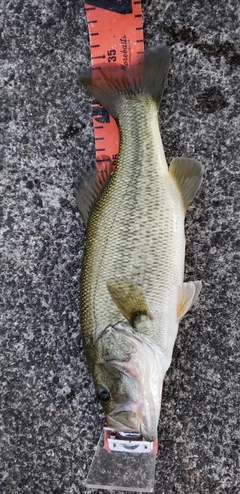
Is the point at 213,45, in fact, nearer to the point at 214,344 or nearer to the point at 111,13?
the point at 111,13

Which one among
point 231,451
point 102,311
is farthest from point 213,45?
point 231,451

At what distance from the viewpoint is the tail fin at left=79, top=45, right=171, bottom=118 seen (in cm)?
Result: 261

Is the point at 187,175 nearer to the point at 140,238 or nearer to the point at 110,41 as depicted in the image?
the point at 140,238

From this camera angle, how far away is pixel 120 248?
2406 millimetres

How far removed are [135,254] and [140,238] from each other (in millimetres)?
73

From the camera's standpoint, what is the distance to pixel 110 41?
9.12 ft

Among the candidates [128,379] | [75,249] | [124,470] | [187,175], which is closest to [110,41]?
[187,175]

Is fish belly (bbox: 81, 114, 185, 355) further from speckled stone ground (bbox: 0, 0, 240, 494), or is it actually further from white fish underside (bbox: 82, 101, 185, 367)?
speckled stone ground (bbox: 0, 0, 240, 494)

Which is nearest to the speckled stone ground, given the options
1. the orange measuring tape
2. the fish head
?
the orange measuring tape

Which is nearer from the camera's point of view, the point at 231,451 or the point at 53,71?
the point at 231,451

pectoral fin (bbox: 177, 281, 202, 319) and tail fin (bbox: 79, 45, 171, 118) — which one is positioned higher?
tail fin (bbox: 79, 45, 171, 118)

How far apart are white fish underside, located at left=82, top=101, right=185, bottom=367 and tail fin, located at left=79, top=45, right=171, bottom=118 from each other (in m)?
0.16

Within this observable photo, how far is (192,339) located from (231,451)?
0.53 metres

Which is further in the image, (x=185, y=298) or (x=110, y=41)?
(x=110, y=41)
